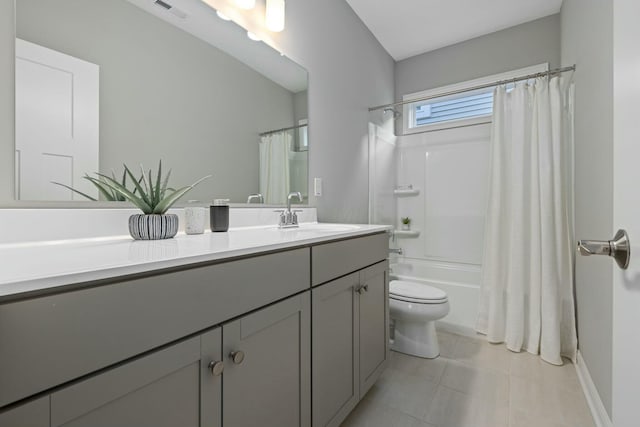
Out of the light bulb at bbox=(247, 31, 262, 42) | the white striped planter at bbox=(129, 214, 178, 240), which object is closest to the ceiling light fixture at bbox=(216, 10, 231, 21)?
the light bulb at bbox=(247, 31, 262, 42)

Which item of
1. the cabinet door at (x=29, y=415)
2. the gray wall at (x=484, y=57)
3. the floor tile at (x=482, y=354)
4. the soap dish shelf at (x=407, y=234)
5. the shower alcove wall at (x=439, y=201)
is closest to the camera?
the cabinet door at (x=29, y=415)

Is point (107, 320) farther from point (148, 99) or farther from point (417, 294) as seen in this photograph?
point (417, 294)

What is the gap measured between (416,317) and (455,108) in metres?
2.05

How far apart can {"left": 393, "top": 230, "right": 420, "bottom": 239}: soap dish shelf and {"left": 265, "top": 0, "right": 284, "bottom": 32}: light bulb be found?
212cm

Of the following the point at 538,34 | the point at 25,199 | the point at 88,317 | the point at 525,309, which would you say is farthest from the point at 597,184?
the point at 25,199

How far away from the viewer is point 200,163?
131cm

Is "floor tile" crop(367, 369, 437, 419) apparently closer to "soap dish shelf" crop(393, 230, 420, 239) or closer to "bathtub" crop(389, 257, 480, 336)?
"bathtub" crop(389, 257, 480, 336)

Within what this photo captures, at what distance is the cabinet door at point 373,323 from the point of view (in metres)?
1.40

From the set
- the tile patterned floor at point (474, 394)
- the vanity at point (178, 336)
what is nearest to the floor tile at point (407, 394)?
the tile patterned floor at point (474, 394)

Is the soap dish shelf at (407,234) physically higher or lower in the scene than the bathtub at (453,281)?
higher

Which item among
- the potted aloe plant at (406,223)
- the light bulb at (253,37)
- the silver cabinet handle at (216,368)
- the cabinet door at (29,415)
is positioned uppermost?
the light bulb at (253,37)

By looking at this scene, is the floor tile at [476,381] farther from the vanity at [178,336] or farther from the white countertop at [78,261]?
the white countertop at [78,261]

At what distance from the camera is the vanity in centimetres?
46

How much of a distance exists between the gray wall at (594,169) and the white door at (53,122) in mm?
1996
